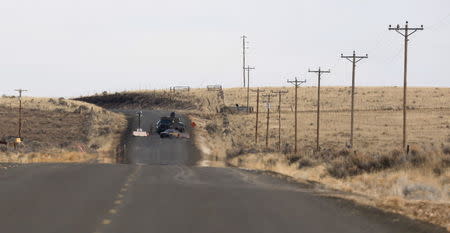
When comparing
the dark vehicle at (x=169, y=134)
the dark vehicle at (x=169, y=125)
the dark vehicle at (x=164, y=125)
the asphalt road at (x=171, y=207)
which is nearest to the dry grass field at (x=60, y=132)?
the dark vehicle at (x=164, y=125)

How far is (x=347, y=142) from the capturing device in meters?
97.4

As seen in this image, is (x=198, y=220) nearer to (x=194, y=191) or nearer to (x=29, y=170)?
(x=194, y=191)

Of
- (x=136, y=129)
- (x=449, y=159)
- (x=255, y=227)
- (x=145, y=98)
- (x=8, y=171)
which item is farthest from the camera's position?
(x=145, y=98)

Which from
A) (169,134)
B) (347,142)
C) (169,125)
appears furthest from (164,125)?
(347,142)

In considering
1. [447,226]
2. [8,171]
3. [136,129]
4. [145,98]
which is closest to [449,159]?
[8,171]

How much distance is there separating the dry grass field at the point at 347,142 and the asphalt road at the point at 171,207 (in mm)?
1522

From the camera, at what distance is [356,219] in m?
17.4

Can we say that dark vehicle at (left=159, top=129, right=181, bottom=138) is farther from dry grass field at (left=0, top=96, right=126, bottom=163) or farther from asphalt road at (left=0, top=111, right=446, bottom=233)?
asphalt road at (left=0, top=111, right=446, bottom=233)

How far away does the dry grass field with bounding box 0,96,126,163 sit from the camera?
69625mm

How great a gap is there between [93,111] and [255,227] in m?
104

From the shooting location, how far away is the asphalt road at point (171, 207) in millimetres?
15555

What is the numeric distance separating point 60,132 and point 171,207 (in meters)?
85.5

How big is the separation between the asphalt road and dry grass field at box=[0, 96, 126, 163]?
33.8 metres

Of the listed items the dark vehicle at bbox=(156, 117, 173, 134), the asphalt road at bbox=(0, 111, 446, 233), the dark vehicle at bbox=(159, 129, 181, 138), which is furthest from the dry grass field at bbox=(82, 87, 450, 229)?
the dark vehicle at bbox=(156, 117, 173, 134)
